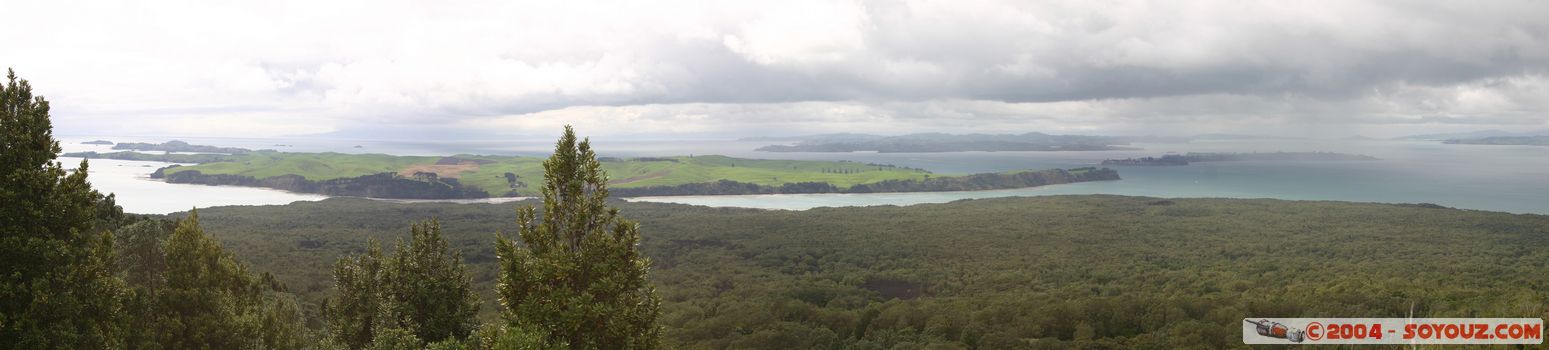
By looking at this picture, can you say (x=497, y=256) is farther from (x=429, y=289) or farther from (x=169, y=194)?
(x=169, y=194)

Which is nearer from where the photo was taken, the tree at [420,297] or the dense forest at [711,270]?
the dense forest at [711,270]

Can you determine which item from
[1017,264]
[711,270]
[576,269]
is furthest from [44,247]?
[1017,264]

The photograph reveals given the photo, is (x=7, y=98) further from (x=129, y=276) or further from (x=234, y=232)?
(x=234, y=232)

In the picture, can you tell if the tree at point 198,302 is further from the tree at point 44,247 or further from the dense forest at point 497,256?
the tree at point 44,247

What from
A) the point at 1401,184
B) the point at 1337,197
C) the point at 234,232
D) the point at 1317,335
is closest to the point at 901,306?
the point at 1317,335

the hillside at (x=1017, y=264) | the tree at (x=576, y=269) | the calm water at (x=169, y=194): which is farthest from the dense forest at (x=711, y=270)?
the calm water at (x=169, y=194)

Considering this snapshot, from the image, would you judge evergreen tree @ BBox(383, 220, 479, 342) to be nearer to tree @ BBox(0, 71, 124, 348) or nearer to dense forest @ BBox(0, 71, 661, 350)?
dense forest @ BBox(0, 71, 661, 350)
